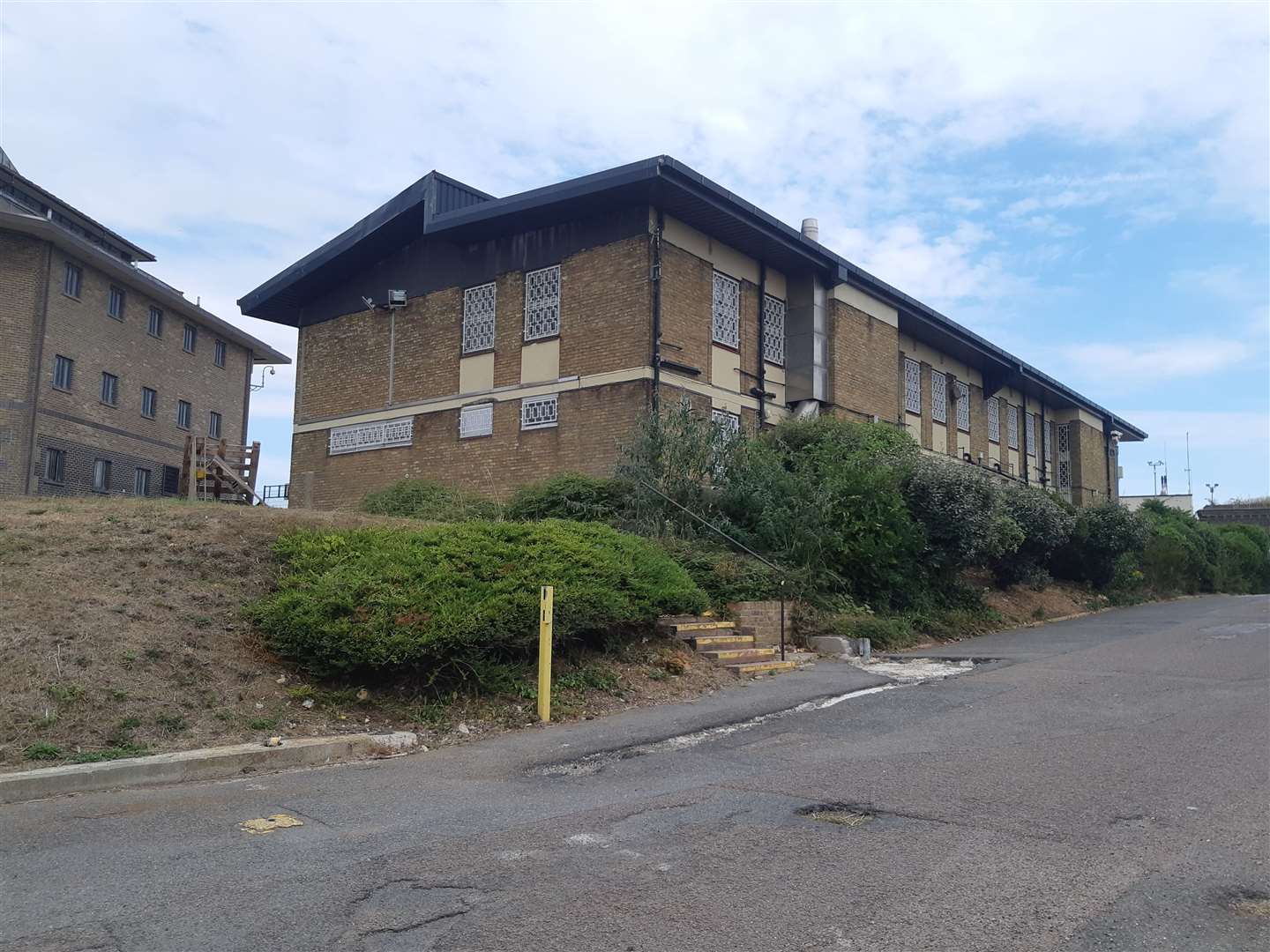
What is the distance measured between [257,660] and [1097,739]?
7.28m

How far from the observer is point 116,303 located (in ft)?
115

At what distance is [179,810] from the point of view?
643 centimetres

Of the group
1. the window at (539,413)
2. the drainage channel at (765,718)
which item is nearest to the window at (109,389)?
the window at (539,413)

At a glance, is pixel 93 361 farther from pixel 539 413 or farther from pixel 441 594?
pixel 441 594

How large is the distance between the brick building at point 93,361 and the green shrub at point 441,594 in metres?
24.4

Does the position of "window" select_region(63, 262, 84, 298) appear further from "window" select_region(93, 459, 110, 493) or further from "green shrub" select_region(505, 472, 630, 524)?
"green shrub" select_region(505, 472, 630, 524)

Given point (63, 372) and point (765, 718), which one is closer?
point (765, 718)

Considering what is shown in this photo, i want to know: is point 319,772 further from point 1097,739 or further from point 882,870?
point 1097,739

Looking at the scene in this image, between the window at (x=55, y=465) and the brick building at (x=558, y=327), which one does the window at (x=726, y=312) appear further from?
the window at (x=55, y=465)

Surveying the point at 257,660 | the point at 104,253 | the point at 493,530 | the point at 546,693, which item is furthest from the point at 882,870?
the point at 104,253

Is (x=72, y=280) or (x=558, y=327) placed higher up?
(x=72, y=280)

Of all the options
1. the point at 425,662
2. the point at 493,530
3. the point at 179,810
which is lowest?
the point at 179,810

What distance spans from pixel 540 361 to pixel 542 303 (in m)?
1.20

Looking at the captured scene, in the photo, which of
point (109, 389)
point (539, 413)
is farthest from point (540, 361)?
point (109, 389)
